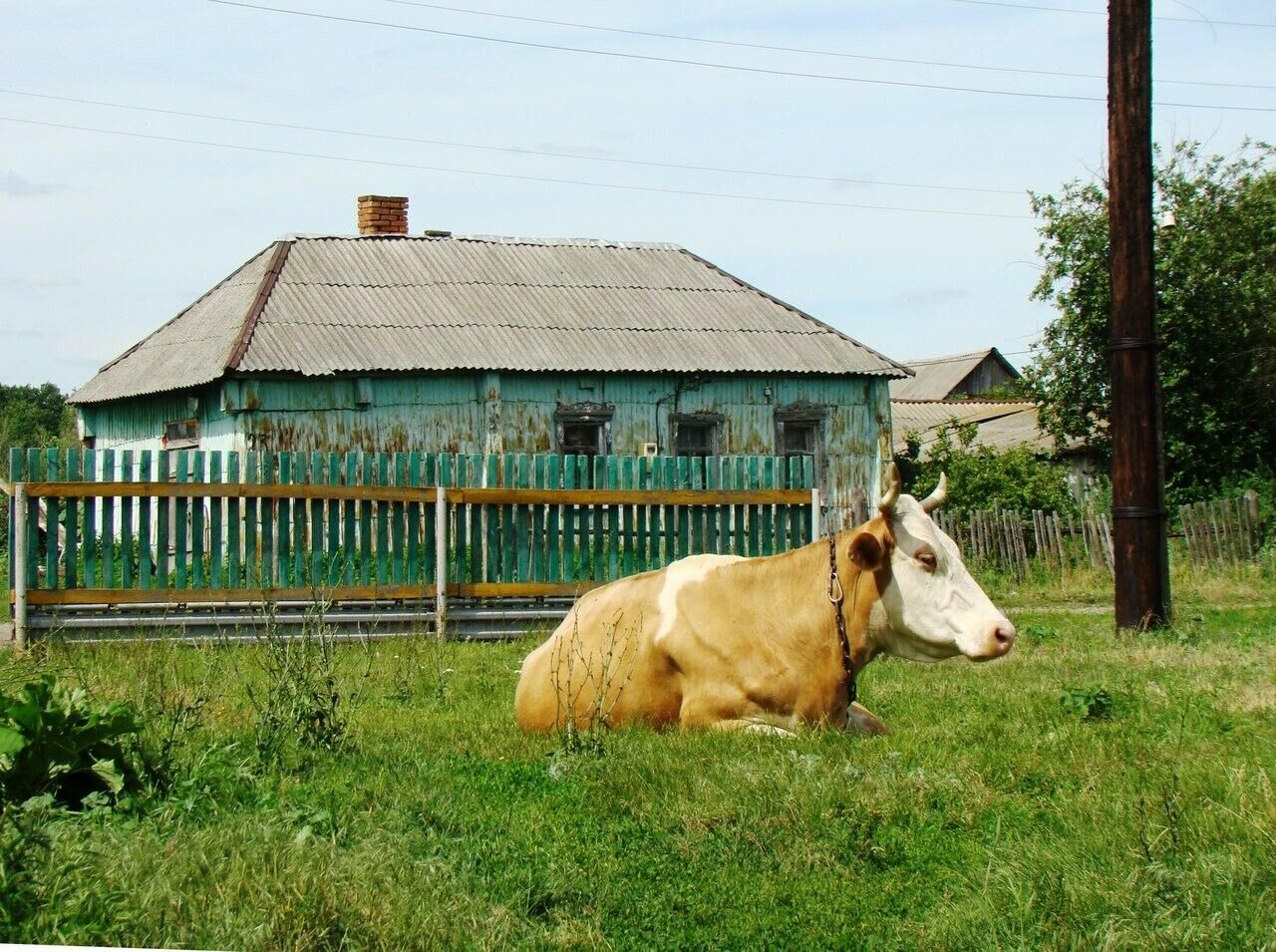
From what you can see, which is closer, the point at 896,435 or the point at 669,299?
the point at 669,299

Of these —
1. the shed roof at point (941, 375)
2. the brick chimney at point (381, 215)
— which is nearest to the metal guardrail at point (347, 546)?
the brick chimney at point (381, 215)

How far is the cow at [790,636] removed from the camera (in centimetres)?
690

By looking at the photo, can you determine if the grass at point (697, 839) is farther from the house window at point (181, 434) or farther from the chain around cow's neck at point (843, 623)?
the house window at point (181, 434)

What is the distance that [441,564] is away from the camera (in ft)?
44.2

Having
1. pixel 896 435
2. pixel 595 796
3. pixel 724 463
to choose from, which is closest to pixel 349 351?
pixel 724 463

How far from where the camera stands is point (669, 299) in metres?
23.8

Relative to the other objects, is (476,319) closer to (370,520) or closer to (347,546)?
(370,520)

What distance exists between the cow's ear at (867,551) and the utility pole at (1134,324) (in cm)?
515

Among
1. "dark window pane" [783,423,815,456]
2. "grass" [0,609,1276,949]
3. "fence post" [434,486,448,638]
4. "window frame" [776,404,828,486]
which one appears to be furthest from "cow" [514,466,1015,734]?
"dark window pane" [783,423,815,456]

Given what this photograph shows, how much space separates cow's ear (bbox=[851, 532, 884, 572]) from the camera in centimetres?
700

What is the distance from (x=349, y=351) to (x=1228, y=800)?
648 inches

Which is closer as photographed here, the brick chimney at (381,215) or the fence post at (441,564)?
the fence post at (441,564)

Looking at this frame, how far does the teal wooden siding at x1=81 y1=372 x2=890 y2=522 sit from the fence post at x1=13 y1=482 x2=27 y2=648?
6.69 meters

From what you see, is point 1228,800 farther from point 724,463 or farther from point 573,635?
point 724,463
